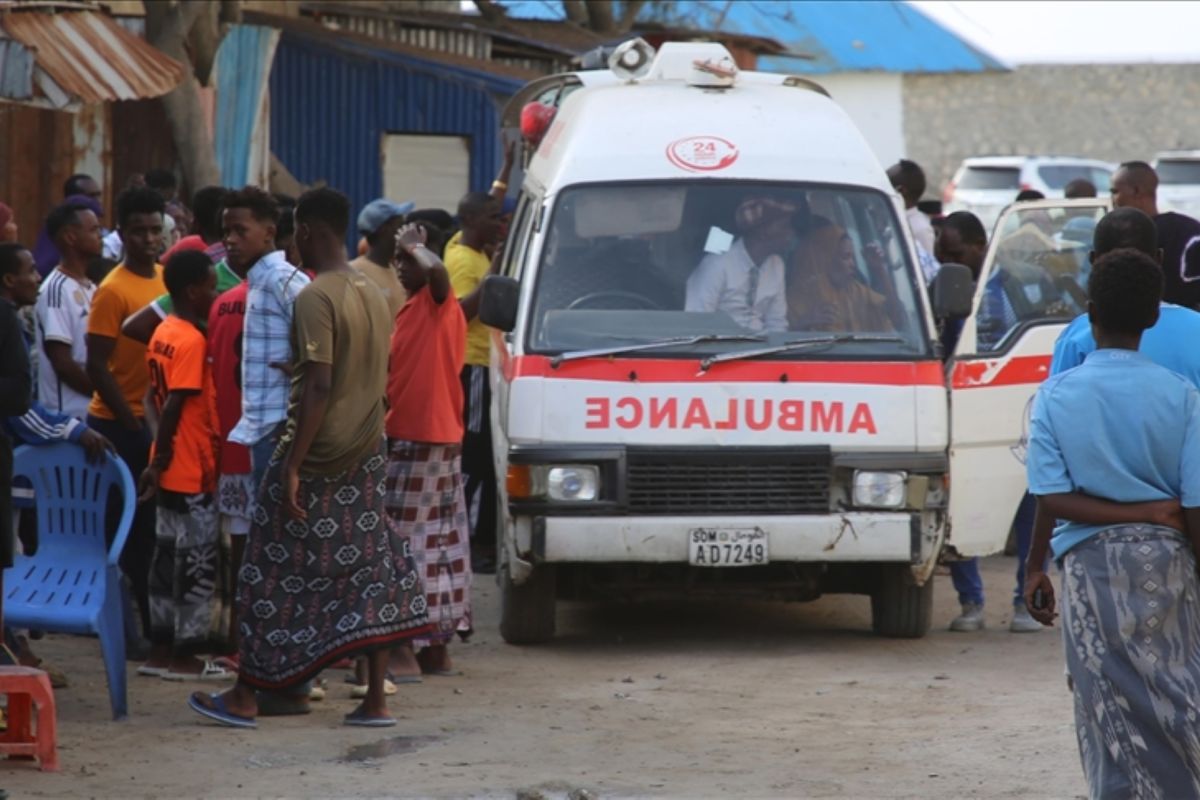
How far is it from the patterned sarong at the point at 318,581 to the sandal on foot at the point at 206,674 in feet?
2.65

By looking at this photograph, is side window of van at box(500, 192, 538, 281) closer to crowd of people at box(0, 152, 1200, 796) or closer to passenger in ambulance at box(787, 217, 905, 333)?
crowd of people at box(0, 152, 1200, 796)

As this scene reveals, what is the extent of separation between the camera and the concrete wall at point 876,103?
44625 millimetres

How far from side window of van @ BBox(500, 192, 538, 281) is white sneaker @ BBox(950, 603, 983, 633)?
2.50 meters

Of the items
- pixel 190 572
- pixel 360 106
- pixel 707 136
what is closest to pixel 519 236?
pixel 707 136

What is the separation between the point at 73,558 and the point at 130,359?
3.76 ft

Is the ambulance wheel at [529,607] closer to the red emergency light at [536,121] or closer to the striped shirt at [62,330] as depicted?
the striped shirt at [62,330]

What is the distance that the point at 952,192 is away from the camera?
31859 millimetres

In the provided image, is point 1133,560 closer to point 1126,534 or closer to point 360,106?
point 1126,534

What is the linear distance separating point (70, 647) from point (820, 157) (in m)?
3.82

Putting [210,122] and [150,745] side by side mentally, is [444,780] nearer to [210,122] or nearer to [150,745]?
[150,745]

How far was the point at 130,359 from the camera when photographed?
8.02 metres

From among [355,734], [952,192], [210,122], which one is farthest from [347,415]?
[952,192]

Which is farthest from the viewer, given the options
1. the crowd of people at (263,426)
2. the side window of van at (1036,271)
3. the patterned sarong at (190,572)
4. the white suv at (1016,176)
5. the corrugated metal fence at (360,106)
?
the white suv at (1016,176)

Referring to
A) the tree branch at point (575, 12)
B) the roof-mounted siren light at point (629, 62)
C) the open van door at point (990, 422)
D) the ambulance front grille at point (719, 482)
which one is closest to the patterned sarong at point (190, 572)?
the ambulance front grille at point (719, 482)
